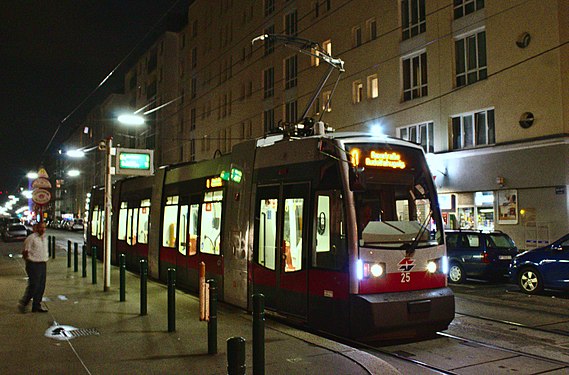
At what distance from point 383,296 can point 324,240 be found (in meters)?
1.24

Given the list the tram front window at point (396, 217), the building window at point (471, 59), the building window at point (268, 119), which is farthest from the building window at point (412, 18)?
the tram front window at point (396, 217)

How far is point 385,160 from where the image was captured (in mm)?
8469

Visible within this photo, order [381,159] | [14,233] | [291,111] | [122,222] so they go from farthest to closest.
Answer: [14,233], [291,111], [122,222], [381,159]

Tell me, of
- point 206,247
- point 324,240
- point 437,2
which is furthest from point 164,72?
point 324,240

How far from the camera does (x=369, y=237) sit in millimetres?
8062

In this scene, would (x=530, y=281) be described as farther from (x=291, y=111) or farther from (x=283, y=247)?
(x=291, y=111)

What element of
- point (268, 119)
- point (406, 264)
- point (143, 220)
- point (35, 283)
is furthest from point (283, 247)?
point (268, 119)

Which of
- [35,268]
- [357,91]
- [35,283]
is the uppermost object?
[357,91]

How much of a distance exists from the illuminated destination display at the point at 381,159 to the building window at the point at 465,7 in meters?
16.8

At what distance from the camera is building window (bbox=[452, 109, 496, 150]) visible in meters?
22.3

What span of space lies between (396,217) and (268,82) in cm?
3133

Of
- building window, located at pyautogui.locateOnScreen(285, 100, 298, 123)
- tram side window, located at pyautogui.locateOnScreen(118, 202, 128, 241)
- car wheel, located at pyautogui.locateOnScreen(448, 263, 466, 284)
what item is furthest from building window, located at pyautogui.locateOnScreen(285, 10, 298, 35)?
car wheel, located at pyautogui.locateOnScreen(448, 263, 466, 284)

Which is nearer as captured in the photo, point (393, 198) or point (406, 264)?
point (406, 264)

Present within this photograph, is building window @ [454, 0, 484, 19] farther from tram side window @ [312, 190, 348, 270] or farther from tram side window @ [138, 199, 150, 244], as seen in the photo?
tram side window @ [312, 190, 348, 270]
